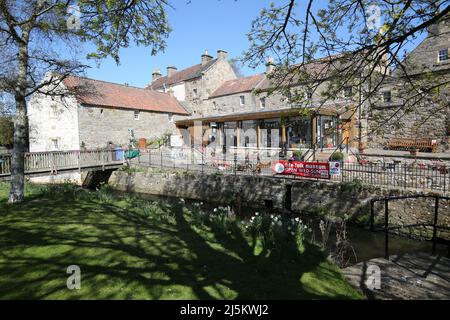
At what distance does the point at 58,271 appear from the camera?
4.76 meters

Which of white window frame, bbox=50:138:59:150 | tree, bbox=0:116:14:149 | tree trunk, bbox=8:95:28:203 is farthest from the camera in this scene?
tree, bbox=0:116:14:149

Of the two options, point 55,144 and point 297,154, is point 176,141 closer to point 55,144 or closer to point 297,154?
point 55,144

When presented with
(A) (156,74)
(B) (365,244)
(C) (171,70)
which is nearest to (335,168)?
(B) (365,244)

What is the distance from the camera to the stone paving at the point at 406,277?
4590 mm

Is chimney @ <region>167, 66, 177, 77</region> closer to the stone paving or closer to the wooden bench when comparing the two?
the wooden bench

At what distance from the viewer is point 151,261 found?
5.31 metres

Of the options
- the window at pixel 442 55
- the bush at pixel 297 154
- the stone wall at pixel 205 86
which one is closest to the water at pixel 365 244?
the bush at pixel 297 154

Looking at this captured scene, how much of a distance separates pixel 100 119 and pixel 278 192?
20204 millimetres

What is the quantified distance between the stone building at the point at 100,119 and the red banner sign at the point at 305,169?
55.6ft

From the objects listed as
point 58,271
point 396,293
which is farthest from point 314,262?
point 58,271

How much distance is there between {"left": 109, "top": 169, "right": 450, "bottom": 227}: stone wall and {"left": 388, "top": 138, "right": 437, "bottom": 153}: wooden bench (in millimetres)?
11779

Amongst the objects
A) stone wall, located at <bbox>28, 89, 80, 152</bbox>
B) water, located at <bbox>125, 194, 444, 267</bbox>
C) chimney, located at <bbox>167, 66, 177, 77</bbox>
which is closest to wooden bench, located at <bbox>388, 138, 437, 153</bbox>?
water, located at <bbox>125, 194, 444, 267</bbox>

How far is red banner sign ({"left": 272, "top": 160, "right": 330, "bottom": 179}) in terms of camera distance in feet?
48.3

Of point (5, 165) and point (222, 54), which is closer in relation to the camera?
point (5, 165)
